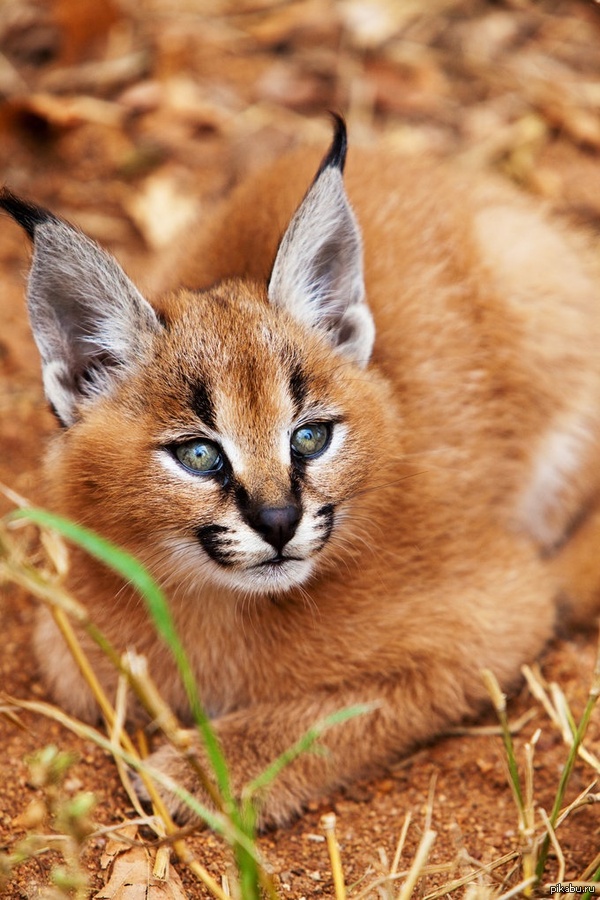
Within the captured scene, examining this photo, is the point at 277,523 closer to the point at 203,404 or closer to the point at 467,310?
the point at 203,404

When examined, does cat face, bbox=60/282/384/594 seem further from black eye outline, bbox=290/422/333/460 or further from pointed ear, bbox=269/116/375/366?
pointed ear, bbox=269/116/375/366

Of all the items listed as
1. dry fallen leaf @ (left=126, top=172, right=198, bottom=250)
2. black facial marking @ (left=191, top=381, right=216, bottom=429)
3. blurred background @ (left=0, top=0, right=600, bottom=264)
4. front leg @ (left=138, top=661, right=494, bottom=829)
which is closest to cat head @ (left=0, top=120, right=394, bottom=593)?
black facial marking @ (left=191, top=381, right=216, bottom=429)

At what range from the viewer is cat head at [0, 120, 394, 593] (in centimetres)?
296

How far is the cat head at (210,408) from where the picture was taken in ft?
9.70

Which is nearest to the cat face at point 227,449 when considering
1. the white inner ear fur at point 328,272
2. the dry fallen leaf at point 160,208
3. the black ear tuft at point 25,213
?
the white inner ear fur at point 328,272

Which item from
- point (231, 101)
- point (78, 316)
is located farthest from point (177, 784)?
point (231, 101)

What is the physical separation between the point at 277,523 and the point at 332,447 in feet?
1.33

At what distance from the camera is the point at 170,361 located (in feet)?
10.3

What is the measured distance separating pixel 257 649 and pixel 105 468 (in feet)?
2.85

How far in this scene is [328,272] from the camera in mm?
3529

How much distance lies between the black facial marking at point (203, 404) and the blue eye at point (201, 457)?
59 millimetres

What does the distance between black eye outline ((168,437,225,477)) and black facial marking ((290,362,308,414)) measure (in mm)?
265

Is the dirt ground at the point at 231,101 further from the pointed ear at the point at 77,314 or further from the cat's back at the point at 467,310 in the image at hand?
the pointed ear at the point at 77,314

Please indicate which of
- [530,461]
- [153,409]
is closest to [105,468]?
[153,409]
